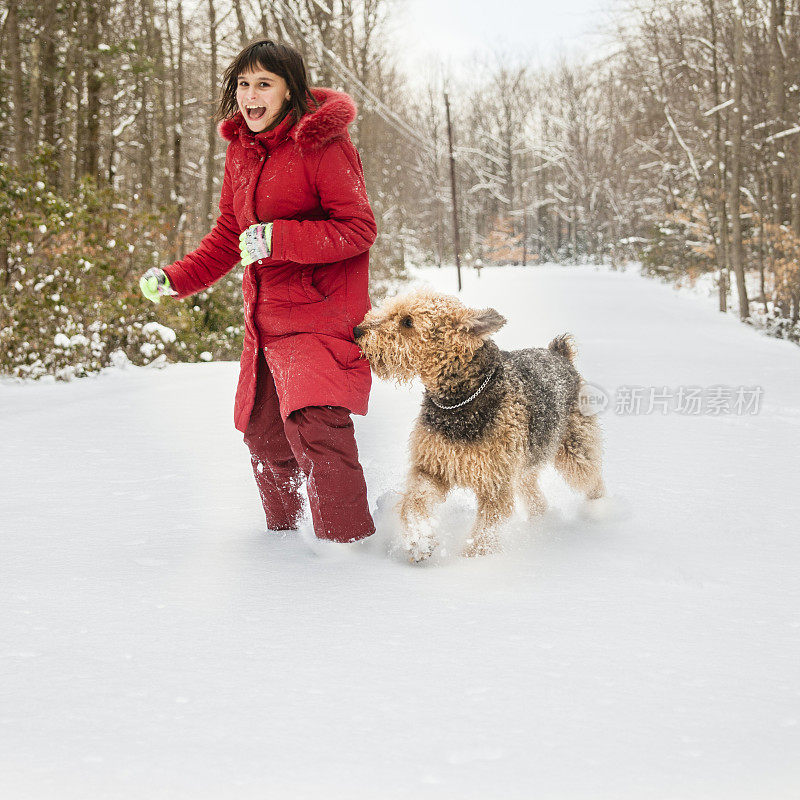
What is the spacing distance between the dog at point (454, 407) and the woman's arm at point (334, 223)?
0.34 meters

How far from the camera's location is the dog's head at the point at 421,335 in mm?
3102

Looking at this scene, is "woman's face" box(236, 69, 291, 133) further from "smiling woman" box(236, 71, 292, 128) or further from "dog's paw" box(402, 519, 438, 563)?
"dog's paw" box(402, 519, 438, 563)

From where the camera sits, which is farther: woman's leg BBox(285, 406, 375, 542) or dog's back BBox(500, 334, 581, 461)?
dog's back BBox(500, 334, 581, 461)

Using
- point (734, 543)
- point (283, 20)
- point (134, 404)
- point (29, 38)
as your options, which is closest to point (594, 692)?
point (734, 543)

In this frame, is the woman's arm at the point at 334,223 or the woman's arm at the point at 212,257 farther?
the woman's arm at the point at 212,257

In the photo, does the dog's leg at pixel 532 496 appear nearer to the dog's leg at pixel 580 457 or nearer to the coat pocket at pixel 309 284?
the dog's leg at pixel 580 457

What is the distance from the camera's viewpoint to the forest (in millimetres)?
8219

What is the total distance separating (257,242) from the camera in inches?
114

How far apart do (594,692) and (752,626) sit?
77cm

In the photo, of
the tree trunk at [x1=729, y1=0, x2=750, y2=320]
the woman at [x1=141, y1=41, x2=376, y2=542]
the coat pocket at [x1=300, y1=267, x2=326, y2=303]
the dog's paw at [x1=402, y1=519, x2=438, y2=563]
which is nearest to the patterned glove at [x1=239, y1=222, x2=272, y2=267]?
the woman at [x1=141, y1=41, x2=376, y2=542]

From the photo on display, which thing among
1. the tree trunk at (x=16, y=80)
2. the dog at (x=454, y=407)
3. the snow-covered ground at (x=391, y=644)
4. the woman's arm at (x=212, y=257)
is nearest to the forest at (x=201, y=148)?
the tree trunk at (x=16, y=80)

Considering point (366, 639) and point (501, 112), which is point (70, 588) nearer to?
point (366, 639)

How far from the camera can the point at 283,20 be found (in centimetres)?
1670

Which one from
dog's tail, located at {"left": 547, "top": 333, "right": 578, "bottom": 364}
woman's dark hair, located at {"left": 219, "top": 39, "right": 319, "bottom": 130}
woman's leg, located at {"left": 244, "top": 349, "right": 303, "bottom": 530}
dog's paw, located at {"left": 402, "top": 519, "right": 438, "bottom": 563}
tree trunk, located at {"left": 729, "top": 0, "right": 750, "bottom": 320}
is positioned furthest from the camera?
tree trunk, located at {"left": 729, "top": 0, "right": 750, "bottom": 320}
